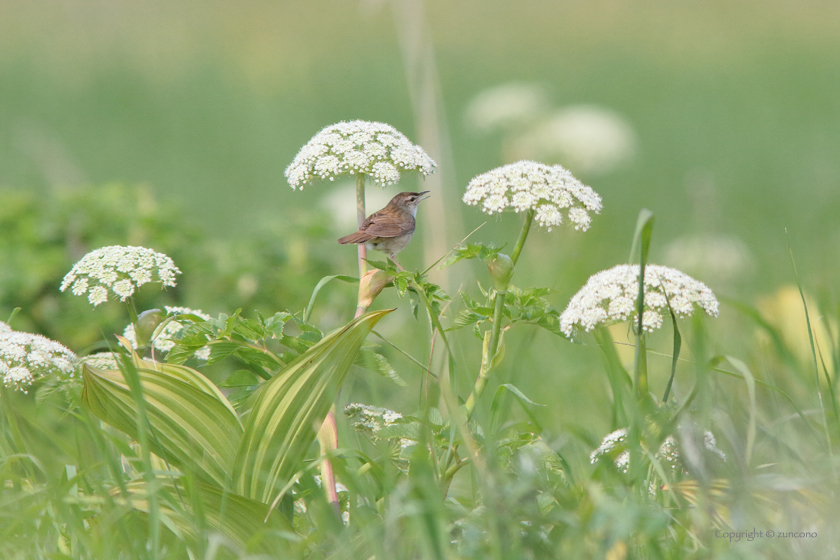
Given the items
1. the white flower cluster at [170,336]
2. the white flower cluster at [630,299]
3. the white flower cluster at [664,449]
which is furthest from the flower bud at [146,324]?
the white flower cluster at [664,449]

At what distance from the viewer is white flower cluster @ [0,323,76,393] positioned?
7.32 feet

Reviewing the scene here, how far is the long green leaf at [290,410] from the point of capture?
1.97 m

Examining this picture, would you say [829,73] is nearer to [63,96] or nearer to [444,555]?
[63,96]

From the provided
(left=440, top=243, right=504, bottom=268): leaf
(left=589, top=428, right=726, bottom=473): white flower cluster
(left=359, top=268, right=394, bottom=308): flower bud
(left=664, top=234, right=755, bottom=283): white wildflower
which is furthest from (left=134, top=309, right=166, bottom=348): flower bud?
(left=664, top=234, right=755, bottom=283): white wildflower

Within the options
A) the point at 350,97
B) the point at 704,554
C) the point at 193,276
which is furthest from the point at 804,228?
the point at 350,97

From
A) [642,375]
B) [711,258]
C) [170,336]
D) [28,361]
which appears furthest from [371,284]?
[711,258]

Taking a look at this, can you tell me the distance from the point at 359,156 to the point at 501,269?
1.70 feet

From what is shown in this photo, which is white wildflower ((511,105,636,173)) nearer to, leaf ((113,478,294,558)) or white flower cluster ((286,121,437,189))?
white flower cluster ((286,121,437,189))

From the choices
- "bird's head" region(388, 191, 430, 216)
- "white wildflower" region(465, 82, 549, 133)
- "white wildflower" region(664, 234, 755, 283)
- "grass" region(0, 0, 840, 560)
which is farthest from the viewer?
"white wildflower" region(465, 82, 549, 133)

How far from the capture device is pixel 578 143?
21.9ft

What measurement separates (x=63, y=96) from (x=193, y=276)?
37.7 ft

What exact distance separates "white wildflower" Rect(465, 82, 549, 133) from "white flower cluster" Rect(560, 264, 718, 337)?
177 inches

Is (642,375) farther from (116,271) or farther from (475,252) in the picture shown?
(116,271)

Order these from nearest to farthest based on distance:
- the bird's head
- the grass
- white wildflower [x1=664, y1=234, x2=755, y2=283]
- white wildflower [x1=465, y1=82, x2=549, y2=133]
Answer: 1. the grass
2. the bird's head
3. white wildflower [x1=664, y1=234, x2=755, y2=283]
4. white wildflower [x1=465, y1=82, x2=549, y2=133]
